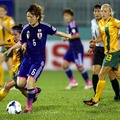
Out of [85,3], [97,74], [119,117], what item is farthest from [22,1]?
[119,117]

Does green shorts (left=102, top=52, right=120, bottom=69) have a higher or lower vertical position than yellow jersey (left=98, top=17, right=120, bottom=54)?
lower

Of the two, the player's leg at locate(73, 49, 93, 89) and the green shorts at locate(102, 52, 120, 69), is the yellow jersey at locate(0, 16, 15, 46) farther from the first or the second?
the green shorts at locate(102, 52, 120, 69)

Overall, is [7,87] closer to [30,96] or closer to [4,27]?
[30,96]

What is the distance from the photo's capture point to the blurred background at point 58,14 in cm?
2255

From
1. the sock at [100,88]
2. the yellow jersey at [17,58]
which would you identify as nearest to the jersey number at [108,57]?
the sock at [100,88]

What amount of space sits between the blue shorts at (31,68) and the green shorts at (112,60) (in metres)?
1.33

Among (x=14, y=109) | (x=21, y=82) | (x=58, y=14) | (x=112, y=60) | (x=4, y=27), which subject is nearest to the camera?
(x=14, y=109)

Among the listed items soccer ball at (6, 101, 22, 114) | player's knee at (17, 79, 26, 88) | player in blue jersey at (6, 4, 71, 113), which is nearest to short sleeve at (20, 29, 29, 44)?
player in blue jersey at (6, 4, 71, 113)

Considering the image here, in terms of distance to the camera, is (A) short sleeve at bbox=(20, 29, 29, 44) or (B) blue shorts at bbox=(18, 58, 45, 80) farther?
(A) short sleeve at bbox=(20, 29, 29, 44)

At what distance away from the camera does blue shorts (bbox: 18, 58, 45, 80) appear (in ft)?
33.8

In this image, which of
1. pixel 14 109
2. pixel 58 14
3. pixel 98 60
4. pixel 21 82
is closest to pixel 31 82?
pixel 21 82

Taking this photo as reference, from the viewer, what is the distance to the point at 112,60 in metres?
10.8

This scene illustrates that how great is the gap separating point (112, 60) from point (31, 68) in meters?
1.71

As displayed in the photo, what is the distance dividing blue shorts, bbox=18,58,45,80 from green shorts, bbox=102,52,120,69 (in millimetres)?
1329
